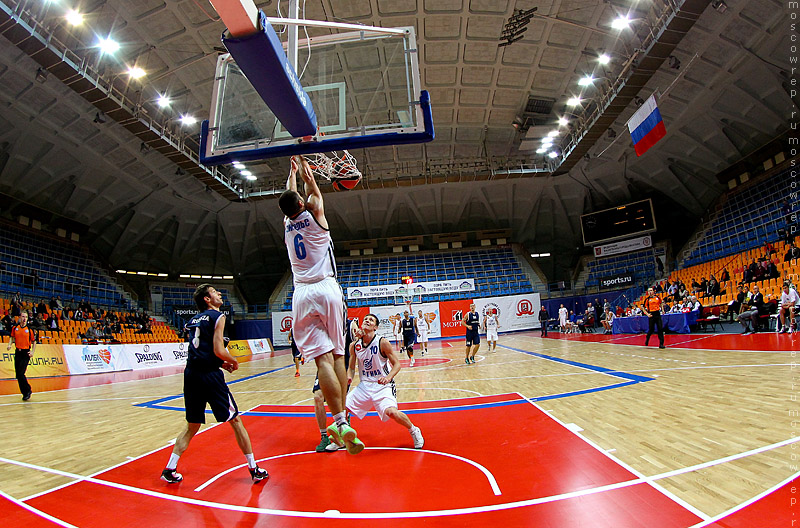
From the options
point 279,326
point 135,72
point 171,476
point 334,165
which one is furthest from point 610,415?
point 279,326

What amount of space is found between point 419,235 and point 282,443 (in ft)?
99.2

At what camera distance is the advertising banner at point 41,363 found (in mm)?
12164

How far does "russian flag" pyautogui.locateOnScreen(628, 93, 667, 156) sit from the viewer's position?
15.5 metres

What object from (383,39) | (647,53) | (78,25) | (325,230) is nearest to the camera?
(325,230)

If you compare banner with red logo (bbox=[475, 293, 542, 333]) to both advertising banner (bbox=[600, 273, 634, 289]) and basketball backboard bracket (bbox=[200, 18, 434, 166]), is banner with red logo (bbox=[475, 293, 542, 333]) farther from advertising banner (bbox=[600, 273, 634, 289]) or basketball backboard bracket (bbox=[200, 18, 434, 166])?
basketball backboard bracket (bbox=[200, 18, 434, 166])

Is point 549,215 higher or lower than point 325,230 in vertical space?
higher

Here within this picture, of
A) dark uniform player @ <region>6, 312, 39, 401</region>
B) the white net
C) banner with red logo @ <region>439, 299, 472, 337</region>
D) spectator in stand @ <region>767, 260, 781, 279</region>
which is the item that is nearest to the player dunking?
the white net

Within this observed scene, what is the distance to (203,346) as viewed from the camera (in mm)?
3590

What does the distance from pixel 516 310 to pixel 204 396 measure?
87.5ft

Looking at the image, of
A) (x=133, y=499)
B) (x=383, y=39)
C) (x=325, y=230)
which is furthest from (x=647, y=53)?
(x=133, y=499)

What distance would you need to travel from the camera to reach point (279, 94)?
4633 mm

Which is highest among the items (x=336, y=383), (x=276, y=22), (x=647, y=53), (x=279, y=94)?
(x=647, y=53)

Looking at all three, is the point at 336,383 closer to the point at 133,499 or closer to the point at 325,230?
the point at 325,230

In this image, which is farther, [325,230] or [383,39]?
[383,39]
